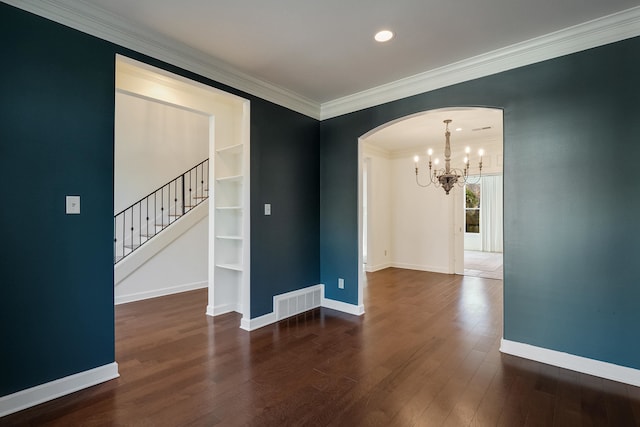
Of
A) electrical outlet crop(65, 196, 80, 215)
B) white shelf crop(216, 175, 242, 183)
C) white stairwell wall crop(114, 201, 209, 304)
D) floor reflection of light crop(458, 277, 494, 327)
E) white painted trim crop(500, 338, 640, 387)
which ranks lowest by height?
floor reflection of light crop(458, 277, 494, 327)

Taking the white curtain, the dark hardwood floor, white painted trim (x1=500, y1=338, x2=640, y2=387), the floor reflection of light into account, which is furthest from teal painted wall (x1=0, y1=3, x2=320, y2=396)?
the white curtain

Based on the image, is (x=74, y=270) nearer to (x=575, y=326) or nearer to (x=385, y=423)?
(x=385, y=423)

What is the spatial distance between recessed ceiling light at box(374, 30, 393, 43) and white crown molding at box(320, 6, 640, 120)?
86 cm

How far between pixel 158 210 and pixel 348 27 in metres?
5.36

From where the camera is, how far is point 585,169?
100 inches

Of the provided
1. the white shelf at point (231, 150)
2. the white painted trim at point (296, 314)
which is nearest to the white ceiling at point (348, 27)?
the white shelf at point (231, 150)

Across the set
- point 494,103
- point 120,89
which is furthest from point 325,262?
point 120,89

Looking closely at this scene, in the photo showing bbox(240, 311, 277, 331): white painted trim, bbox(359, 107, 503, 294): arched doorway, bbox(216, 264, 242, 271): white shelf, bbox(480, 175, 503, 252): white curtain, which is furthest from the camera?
bbox(480, 175, 503, 252): white curtain

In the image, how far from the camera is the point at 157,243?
4.87 meters

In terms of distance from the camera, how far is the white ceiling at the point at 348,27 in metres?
2.23

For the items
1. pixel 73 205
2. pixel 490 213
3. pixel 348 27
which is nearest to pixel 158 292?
pixel 73 205

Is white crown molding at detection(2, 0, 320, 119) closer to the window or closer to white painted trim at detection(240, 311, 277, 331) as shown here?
white painted trim at detection(240, 311, 277, 331)

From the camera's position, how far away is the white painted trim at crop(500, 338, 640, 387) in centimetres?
235

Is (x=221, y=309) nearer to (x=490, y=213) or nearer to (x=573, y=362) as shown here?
(x=573, y=362)
